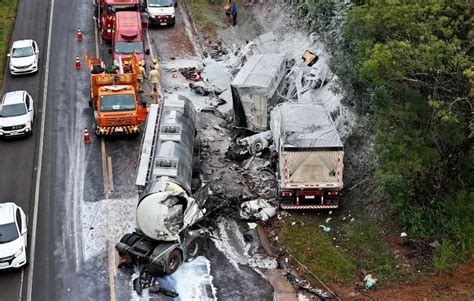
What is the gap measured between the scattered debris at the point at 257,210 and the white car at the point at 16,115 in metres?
11.4

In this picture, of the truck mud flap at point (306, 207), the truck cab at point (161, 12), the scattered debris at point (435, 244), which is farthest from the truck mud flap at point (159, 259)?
the truck cab at point (161, 12)

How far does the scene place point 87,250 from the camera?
25.3 meters

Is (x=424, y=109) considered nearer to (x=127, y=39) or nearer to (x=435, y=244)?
(x=435, y=244)

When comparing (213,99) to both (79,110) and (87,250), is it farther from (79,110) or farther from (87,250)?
(87,250)

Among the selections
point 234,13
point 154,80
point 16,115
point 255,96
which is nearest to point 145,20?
point 234,13

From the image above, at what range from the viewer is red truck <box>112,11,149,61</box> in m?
38.9

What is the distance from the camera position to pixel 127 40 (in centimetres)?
3941

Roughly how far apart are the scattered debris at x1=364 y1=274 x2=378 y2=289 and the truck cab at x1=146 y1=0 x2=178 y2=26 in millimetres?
26308

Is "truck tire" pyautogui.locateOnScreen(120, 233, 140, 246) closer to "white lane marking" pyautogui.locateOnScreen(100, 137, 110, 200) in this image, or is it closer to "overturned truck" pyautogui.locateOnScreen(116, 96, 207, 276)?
"overturned truck" pyautogui.locateOnScreen(116, 96, 207, 276)

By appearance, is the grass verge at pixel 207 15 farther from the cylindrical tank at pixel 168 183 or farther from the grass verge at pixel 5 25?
the cylindrical tank at pixel 168 183

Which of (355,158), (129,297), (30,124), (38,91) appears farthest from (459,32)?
(38,91)

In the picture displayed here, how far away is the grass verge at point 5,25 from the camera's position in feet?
137

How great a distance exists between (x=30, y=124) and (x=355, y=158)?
47.9 ft

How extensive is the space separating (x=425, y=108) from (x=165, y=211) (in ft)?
28.9
